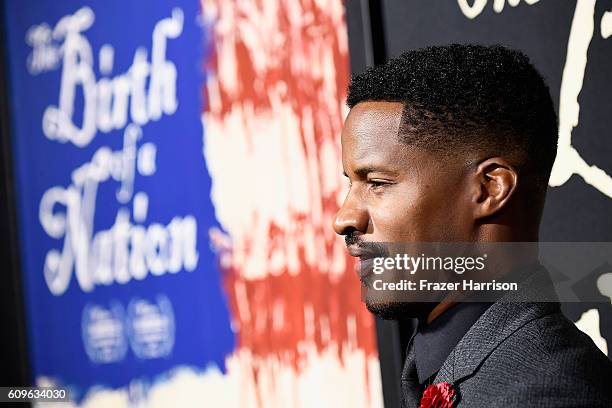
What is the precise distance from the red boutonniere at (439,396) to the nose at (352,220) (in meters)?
0.20

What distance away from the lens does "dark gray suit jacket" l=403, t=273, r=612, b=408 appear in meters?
0.84

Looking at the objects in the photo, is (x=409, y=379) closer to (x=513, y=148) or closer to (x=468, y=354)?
(x=468, y=354)

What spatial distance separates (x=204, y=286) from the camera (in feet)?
6.76

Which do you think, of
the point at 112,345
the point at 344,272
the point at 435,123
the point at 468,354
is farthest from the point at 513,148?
the point at 112,345

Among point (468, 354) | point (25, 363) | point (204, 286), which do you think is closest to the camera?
point (468, 354)

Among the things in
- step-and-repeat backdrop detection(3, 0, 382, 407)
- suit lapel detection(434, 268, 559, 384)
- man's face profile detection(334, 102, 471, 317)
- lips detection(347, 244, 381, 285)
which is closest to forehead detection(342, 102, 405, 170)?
man's face profile detection(334, 102, 471, 317)

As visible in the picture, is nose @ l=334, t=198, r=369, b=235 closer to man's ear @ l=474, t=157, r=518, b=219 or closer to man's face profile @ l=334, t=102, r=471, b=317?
man's face profile @ l=334, t=102, r=471, b=317

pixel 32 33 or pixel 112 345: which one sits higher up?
pixel 32 33

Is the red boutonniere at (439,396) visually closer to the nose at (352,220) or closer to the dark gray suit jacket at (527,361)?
the dark gray suit jacket at (527,361)

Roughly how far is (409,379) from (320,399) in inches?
31.4

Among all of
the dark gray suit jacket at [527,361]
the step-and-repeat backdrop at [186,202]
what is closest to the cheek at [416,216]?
the dark gray suit jacket at [527,361]

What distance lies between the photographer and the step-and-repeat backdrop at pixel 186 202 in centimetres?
184

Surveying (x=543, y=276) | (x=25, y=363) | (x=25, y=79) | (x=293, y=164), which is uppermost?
(x=25, y=79)

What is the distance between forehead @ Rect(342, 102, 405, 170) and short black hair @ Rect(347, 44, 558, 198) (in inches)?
0.4
